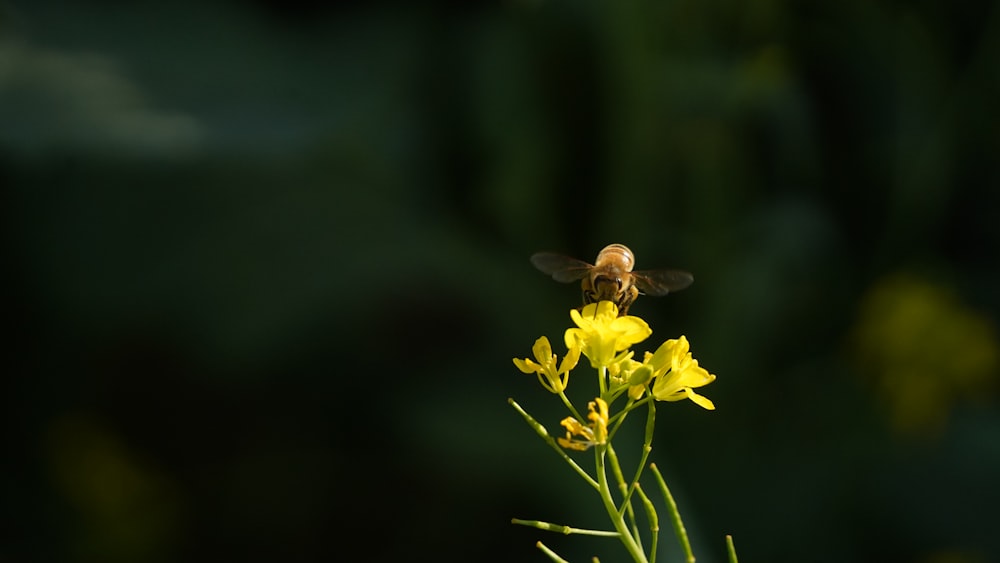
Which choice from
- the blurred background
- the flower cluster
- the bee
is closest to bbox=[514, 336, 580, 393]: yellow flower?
the flower cluster

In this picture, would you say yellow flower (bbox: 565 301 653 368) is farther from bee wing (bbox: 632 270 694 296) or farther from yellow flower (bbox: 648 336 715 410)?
bee wing (bbox: 632 270 694 296)

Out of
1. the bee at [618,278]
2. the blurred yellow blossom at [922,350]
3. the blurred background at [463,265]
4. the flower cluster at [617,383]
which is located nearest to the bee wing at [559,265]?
the bee at [618,278]

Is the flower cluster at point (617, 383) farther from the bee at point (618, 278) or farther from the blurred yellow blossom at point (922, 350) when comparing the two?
the blurred yellow blossom at point (922, 350)

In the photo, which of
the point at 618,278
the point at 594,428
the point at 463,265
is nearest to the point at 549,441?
the point at 594,428

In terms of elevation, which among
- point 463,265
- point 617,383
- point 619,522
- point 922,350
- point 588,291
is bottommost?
point 619,522

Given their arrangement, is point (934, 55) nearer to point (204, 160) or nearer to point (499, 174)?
point (499, 174)

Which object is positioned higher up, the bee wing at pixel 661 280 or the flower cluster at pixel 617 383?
the bee wing at pixel 661 280

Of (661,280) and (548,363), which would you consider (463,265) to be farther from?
(548,363)

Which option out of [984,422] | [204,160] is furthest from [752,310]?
[204,160]
